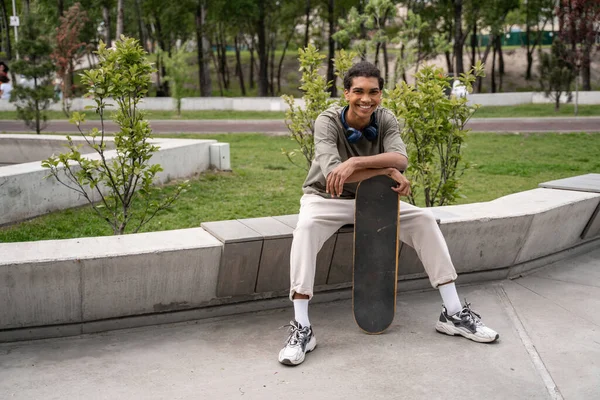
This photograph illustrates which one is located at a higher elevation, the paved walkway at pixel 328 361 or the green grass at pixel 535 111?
the green grass at pixel 535 111

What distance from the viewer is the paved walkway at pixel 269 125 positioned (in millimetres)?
20953

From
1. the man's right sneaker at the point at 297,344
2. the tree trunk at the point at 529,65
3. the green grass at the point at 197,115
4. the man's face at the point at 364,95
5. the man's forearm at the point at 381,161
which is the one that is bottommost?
the man's right sneaker at the point at 297,344

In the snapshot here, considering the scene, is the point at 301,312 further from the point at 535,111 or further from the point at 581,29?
the point at 535,111

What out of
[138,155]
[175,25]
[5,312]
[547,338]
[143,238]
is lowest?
[547,338]

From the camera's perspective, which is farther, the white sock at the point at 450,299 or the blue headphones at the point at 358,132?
the blue headphones at the point at 358,132

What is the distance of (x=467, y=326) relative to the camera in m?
4.46

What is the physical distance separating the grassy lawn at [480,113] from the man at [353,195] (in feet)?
73.0

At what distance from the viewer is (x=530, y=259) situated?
592 centimetres

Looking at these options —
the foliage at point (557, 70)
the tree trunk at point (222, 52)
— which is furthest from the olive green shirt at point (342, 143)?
the tree trunk at point (222, 52)

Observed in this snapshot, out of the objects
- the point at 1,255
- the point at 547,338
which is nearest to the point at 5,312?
the point at 1,255

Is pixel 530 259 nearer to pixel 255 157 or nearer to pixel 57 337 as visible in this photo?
pixel 57 337

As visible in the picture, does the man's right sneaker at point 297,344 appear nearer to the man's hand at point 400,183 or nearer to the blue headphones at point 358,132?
the man's hand at point 400,183

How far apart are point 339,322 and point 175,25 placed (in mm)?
40787

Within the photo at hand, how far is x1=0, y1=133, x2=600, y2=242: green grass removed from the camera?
7664 millimetres
